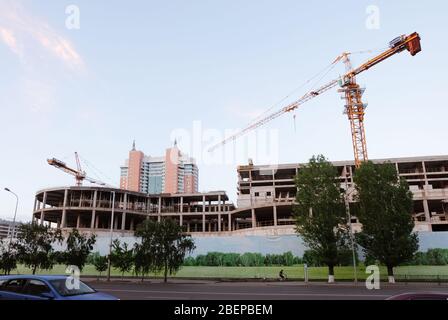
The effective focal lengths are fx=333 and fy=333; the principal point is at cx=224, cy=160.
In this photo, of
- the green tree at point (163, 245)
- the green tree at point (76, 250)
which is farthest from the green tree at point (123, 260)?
the green tree at point (76, 250)

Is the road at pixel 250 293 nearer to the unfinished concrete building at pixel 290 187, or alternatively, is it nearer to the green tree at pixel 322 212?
the green tree at pixel 322 212

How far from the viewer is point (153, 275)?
41500 mm

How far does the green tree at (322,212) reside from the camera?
121 feet

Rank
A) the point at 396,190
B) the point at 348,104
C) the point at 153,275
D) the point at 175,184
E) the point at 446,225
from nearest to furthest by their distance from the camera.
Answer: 1. the point at 396,190
2. the point at 153,275
3. the point at 446,225
4. the point at 348,104
5. the point at 175,184

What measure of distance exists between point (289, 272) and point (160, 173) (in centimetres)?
14933

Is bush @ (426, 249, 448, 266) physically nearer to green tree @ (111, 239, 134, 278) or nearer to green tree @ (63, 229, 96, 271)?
green tree @ (111, 239, 134, 278)

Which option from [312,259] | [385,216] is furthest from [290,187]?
[385,216]

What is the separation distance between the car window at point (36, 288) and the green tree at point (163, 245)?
2858 centimetres

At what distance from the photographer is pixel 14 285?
384 inches
